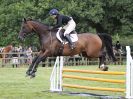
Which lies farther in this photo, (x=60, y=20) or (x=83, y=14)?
(x=83, y=14)

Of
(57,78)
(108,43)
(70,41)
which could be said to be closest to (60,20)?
(70,41)

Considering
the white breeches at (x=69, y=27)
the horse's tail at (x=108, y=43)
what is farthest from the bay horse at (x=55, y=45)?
the white breeches at (x=69, y=27)

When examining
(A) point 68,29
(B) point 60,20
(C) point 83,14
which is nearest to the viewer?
(B) point 60,20

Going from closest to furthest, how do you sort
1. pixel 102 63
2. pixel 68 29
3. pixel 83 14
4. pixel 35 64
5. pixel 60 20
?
pixel 35 64 → pixel 60 20 → pixel 68 29 → pixel 102 63 → pixel 83 14

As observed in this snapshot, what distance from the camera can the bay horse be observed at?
12539 millimetres

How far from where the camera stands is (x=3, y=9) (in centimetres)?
3509

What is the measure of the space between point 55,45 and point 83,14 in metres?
19.9

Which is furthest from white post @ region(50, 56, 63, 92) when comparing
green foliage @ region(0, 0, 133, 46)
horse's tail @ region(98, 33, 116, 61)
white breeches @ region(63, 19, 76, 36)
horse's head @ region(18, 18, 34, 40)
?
green foliage @ region(0, 0, 133, 46)

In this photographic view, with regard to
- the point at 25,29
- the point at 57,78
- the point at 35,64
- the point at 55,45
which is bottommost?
the point at 57,78

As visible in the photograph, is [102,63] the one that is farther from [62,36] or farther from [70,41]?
[62,36]

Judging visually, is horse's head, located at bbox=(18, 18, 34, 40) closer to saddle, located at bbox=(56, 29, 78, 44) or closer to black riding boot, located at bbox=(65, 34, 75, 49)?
saddle, located at bbox=(56, 29, 78, 44)

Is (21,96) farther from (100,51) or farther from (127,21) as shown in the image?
(127,21)

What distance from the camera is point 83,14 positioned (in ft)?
107

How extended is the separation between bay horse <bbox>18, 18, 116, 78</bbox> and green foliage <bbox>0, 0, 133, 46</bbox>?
60.0 feet
